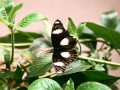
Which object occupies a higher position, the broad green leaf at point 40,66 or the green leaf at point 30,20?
the green leaf at point 30,20

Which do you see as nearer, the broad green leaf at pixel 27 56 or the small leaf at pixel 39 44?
the broad green leaf at pixel 27 56

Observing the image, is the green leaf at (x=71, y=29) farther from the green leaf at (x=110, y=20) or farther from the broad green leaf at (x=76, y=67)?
the green leaf at (x=110, y=20)

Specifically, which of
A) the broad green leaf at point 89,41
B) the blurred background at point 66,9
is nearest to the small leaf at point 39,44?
Answer: the broad green leaf at point 89,41

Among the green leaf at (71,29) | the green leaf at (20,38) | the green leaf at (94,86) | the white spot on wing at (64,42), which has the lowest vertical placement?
the green leaf at (20,38)

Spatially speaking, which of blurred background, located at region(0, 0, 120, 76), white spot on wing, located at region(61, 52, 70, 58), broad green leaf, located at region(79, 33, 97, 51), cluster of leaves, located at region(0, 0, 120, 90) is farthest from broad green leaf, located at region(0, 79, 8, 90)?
blurred background, located at region(0, 0, 120, 76)

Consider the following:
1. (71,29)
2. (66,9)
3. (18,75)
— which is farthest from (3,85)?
(66,9)

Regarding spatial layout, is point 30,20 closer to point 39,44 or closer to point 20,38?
point 39,44

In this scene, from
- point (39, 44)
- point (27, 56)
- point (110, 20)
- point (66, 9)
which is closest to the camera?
point (27, 56)
